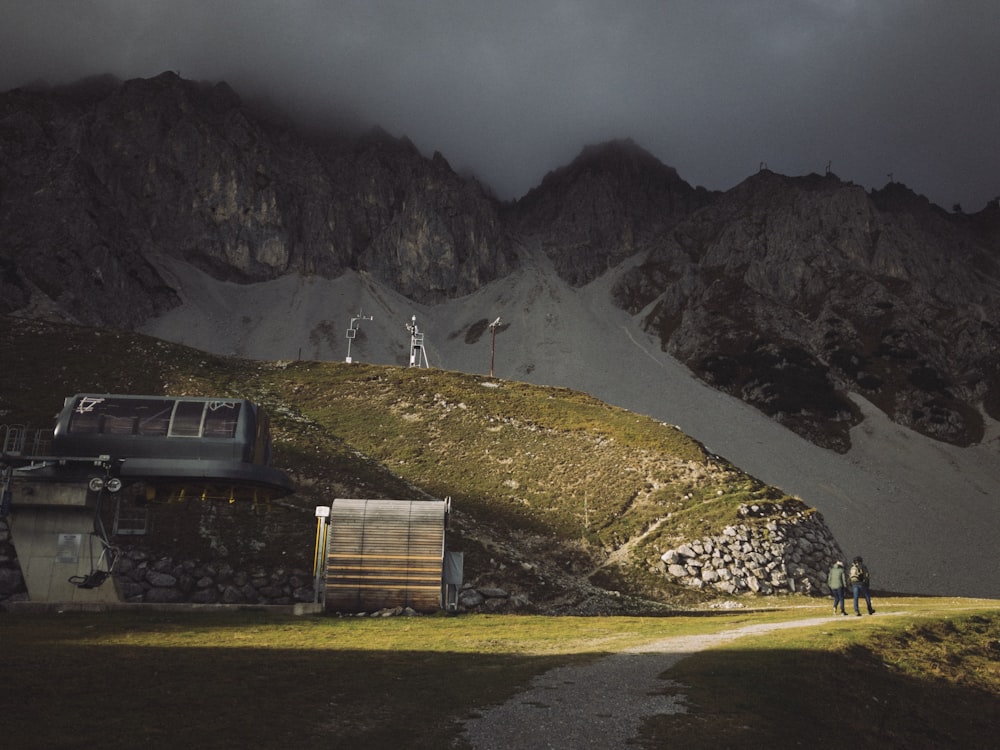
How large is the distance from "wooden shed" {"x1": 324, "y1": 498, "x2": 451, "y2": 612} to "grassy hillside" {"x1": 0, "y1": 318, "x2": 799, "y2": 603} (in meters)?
7.65

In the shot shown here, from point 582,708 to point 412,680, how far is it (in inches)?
195

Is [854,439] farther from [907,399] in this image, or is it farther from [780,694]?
[780,694]

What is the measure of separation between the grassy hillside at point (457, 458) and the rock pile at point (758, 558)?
1454 mm

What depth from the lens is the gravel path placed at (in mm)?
12953

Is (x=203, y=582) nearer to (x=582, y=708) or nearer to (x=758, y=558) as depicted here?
(x=582, y=708)

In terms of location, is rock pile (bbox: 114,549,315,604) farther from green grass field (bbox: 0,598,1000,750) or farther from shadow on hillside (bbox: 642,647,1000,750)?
shadow on hillside (bbox: 642,647,1000,750)

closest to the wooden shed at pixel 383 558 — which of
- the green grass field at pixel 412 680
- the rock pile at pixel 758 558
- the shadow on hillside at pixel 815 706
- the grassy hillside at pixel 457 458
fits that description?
the green grass field at pixel 412 680

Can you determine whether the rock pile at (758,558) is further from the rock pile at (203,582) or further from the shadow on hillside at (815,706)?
the shadow on hillside at (815,706)

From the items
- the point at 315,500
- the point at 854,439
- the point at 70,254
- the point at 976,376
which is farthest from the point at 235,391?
the point at 976,376

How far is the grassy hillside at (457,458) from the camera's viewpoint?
48.4m

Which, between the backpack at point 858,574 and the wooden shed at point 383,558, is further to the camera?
the wooden shed at point 383,558

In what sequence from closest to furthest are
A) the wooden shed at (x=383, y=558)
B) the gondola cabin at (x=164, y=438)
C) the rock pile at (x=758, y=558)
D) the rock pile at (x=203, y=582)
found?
the gondola cabin at (x=164, y=438) < the wooden shed at (x=383, y=558) < the rock pile at (x=203, y=582) < the rock pile at (x=758, y=558)

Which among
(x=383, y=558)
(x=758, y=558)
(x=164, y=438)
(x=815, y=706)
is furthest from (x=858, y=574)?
(x=164, y=438)

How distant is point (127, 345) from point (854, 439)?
14137 cm
